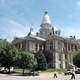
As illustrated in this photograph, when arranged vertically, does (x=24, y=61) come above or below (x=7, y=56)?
below

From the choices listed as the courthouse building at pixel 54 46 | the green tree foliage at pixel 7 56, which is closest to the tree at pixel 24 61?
the green tree foliage at pixel 7 56

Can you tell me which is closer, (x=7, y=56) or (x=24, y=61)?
(x=24, y=61)

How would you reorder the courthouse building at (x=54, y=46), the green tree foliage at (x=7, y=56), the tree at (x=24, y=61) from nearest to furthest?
the tree at (x=24, y=61) → the green tree foliage at (x=7, y=56) → the courthouse building at (x=54, y=46)

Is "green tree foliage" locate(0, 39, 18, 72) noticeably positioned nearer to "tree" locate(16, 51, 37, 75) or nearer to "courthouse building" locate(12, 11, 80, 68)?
"tree" locate(16, 51, 37, 75)

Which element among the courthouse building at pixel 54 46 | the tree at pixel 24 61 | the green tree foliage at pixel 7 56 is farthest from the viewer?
the courthouse building at pixel 54 46

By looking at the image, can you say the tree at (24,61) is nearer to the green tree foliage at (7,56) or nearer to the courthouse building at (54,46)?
the green tree foliage at (7,56)

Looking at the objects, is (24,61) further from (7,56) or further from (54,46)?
(54,46)

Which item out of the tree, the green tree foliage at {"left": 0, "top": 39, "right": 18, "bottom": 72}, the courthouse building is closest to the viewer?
the tree

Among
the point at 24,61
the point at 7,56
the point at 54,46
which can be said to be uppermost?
the point at 54,46

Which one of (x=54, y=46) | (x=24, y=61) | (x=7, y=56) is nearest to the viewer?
(x=24, y=61)

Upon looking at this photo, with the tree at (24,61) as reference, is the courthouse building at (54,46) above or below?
above

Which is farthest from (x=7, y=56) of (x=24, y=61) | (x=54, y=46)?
(x=54, y=46)

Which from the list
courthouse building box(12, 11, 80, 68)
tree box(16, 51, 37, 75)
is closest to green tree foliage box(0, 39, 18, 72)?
tree box(16, 51, 37, 75)

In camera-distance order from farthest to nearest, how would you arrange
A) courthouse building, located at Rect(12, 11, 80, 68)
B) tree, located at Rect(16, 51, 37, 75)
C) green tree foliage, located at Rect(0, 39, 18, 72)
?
courthouse building, located at Rect(12, 11, 80, 68), green tree foliage, located at Rect(0, 39, 18, 72), tree, located at Rect(16, 51, 37, 75)
